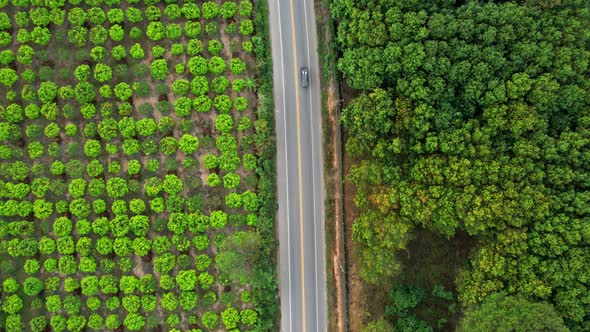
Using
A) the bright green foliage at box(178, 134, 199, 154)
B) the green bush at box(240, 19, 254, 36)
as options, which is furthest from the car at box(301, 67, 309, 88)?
the bright green foliage at box(178, 134, 199, 154)

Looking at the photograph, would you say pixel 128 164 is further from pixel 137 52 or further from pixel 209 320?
pixel 209 320

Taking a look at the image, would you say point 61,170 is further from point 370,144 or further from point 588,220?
point 588,220

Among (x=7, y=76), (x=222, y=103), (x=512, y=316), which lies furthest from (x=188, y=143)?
(x=512, y=316)

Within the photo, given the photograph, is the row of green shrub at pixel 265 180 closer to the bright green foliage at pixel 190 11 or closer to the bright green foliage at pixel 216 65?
the bright green foliage at pixel 216 65

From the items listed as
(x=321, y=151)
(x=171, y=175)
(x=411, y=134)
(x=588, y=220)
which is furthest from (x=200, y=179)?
(x=588, y=220)

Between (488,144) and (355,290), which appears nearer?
(488,144)

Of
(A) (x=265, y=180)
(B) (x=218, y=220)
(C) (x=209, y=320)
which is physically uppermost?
(A) (x=265, y=180)

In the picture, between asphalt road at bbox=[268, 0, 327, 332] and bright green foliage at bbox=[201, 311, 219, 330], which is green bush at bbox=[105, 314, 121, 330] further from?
asphalt road at bbox=[268, 0, 327, 332]
